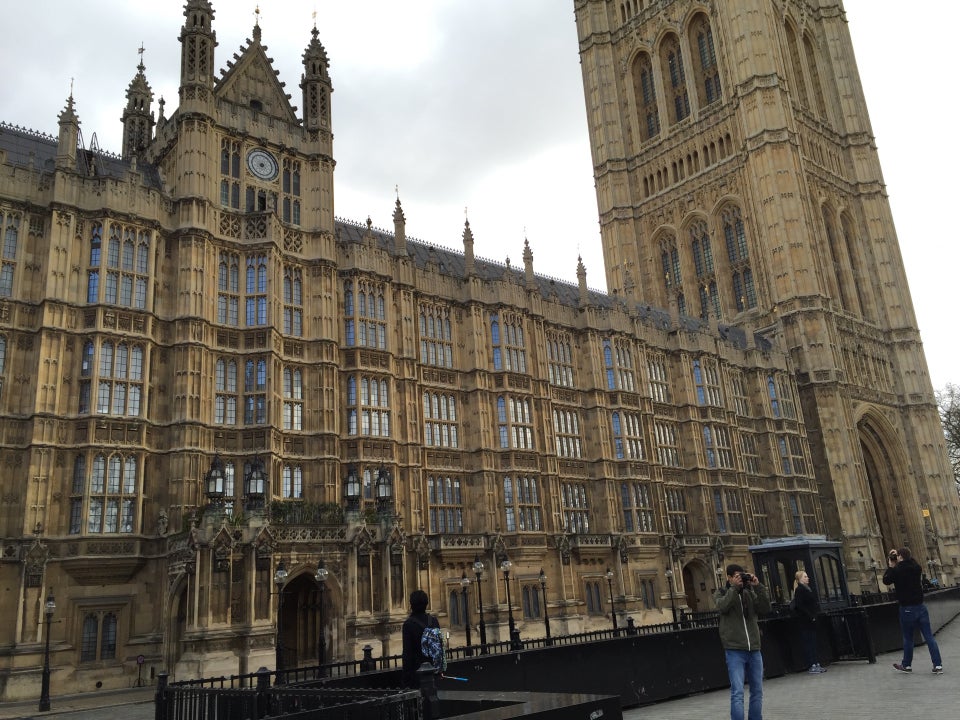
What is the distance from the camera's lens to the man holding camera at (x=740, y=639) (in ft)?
36.1

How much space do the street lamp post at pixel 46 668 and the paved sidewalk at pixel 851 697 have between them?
17.4 m

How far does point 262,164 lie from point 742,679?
108ft

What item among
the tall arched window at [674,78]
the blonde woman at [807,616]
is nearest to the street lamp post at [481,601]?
the blonde woman at [807,616]

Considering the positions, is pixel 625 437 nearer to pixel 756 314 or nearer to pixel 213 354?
pixel 213 354

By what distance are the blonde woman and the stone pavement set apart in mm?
476

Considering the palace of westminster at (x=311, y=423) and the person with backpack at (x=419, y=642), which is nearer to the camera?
the person with backpack at (x=419, y=642)

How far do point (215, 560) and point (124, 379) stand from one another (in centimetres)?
843

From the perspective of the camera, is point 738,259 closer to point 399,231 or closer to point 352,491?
point 399,231

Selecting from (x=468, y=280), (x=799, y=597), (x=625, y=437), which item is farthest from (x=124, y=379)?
(x=625, y=437)

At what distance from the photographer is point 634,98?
8762 cm

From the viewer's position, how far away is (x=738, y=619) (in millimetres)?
11234

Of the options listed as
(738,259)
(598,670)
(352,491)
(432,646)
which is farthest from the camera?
(738,259)

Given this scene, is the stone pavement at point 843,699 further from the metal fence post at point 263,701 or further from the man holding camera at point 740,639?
the metal fence post at point 263,701

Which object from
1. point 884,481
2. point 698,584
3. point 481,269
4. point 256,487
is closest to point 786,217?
point 884,481
